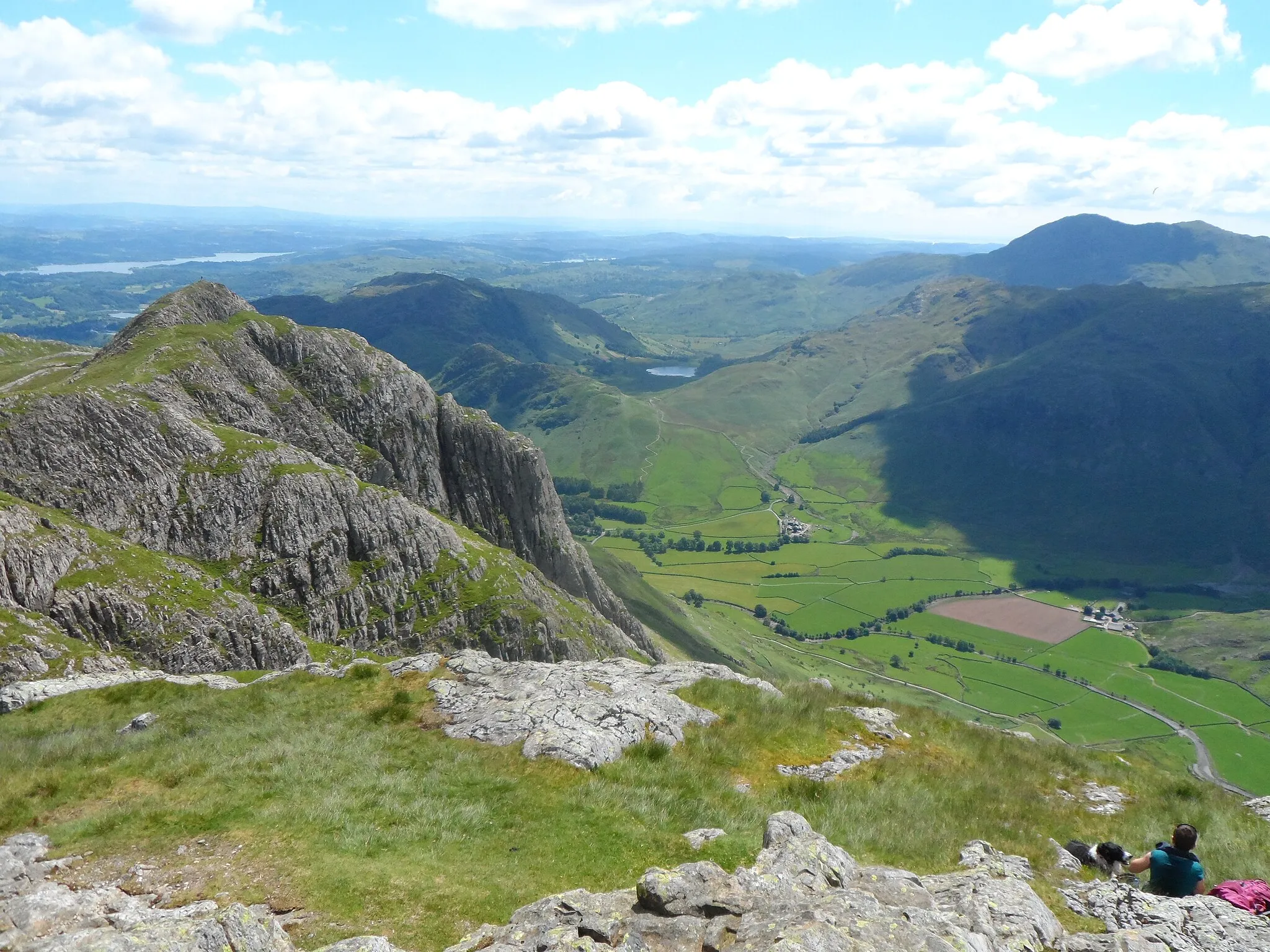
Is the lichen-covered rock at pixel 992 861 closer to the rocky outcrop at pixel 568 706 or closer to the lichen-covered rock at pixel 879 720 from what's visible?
the lichen-covered rock at pixel 879 720

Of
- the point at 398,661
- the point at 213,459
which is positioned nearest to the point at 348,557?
the point at 213,459

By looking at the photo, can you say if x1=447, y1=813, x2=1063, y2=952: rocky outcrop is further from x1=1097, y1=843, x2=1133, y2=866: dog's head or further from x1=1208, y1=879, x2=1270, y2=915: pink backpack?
x1=1097, y1=843, x2=1133, y2=866: dog's head

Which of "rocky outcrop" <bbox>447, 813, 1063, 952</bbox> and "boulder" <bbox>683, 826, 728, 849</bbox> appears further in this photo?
"boulder" <bbox>683, 826, 728, 849</bbox>

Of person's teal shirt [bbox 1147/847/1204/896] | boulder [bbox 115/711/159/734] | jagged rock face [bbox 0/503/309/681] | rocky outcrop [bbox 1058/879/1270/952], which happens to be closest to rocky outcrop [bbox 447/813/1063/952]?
rocky outcrop [bbox 1058/879/1270/952]

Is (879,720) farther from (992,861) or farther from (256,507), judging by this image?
(256,507)

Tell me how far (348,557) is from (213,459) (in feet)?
67.1

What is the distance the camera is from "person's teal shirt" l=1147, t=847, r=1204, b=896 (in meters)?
19.2

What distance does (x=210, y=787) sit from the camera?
23.2 metres

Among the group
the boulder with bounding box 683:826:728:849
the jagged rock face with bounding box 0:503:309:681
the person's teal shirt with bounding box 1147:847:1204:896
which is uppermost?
the person's teal shirt with bounding box 1147:847:1204:896

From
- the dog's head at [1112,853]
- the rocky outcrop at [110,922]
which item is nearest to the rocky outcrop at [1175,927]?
the dog's head at [1112,853]

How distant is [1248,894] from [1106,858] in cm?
456

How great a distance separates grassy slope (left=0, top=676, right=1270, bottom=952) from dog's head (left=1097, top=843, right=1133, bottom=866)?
157cm

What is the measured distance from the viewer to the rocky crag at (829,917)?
1493 centimetres

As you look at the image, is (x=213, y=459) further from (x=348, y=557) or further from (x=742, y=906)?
(x=742, y=906)
